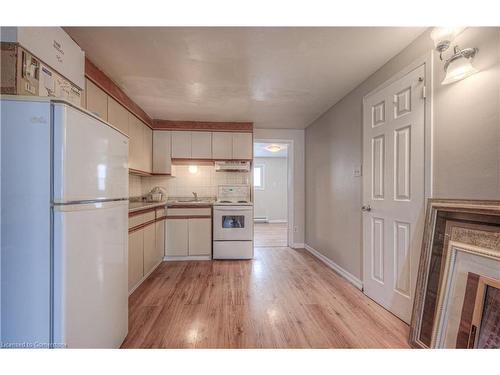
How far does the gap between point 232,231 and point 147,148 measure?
193 centimetres

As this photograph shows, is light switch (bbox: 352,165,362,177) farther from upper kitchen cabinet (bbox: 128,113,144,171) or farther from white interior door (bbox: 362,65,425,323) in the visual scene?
upper kitchen cabinet (bbox: 128,113,144,171)

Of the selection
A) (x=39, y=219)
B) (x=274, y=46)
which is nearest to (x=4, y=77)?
(x=39, y=219)

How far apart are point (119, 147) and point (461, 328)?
2.35 meters

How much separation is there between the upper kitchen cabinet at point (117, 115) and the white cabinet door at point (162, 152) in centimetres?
97

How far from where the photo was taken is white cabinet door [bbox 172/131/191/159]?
150 inches

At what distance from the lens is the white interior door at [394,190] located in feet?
5.63

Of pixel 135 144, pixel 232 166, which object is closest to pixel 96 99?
pixel 135 144

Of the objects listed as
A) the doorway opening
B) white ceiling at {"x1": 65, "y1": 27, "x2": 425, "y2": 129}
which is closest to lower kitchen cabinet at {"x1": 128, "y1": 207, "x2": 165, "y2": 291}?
white ceiling at {"x1": 65, "y1": 27, "x2": 425, "y2": 129}

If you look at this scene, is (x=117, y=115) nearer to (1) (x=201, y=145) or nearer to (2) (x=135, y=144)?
(2) (x=135, y=144)

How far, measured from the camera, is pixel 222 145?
387 cm

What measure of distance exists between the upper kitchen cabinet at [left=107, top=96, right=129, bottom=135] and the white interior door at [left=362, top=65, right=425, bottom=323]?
2.64 metres

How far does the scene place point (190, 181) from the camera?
4.13 meters
